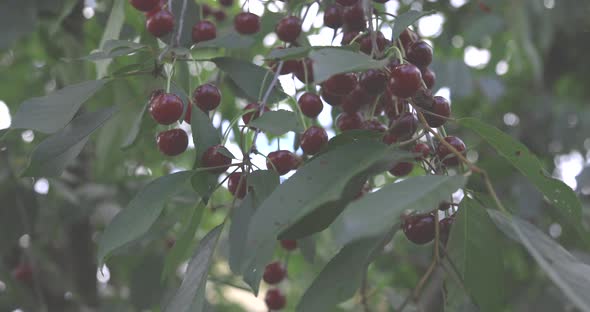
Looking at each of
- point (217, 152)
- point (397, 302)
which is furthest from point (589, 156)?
point (217, 152)

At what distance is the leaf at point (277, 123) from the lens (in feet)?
2.57

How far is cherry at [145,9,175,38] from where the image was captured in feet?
3.08

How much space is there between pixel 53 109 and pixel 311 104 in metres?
0.40

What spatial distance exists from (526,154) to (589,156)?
2.33 metres

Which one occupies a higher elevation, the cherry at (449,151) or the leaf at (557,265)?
the leaf at (557,265)

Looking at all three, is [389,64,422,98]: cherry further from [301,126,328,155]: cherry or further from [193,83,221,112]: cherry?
[193,83,221,112]: cherry

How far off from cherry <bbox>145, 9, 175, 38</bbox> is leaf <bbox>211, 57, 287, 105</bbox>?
9 cm

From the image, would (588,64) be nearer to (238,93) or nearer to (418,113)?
(238,93)

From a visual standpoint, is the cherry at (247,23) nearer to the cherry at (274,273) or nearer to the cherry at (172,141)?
the cherry at (172,141)

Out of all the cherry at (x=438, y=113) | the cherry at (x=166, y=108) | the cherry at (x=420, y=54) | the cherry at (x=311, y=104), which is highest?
the cherry at (x=420, y=54)

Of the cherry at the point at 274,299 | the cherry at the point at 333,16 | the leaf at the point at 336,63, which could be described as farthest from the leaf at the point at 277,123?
the cherry at the point at 274,299

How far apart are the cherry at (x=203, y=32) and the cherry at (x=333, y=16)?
0.65 feet

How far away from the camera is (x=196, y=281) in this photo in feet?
2.53

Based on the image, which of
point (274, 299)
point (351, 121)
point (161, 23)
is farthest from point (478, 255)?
point (274, 299)
